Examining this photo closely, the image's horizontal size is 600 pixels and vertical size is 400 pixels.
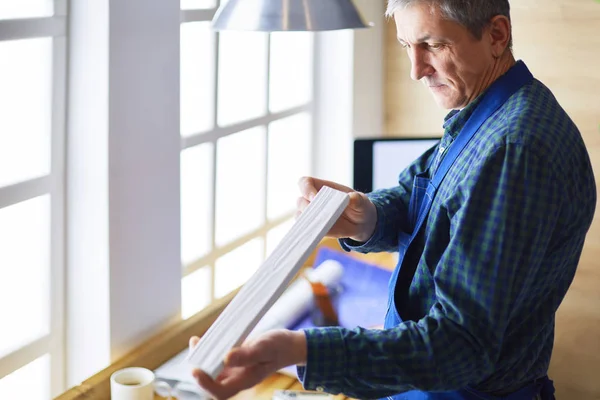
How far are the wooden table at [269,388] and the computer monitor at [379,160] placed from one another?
2.65ft

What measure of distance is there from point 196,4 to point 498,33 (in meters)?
1.17

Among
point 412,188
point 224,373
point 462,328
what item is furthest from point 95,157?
point 462,328

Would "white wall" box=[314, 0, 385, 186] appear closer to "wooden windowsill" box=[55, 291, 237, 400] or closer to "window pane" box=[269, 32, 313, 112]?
"window pane" box=[269, 32, 313, 112]

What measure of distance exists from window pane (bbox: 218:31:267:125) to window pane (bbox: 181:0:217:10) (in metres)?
0.11

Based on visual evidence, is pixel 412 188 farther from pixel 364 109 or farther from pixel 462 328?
pixel 364 109

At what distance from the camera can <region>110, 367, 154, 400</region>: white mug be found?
1768 millimetres

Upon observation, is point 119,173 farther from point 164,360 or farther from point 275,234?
point 275,234

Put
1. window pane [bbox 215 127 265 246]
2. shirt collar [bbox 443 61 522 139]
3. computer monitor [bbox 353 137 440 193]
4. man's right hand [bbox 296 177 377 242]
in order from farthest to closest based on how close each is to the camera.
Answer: computer monitor [bbox 353 137 440 193], window pane [bbox 215 127 265 246], man's right hand [bbox 296 177 377 242], shirt collar [bbox 443 61 522 139]

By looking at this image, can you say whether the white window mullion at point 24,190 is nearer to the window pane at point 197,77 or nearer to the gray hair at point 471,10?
the window pane at point 197,77

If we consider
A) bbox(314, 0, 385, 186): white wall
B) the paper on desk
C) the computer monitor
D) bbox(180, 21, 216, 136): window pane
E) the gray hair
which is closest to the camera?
the gray hair

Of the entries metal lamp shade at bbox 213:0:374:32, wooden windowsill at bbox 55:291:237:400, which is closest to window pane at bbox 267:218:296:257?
wooden windowsill at bbox 55:291:237:400

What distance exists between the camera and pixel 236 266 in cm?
266

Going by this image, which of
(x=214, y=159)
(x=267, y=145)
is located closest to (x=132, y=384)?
(x=214, y=159)

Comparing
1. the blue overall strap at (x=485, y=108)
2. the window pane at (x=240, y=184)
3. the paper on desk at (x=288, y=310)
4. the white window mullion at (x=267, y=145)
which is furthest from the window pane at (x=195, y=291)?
the blue overall strap at (x=485, y=108)
